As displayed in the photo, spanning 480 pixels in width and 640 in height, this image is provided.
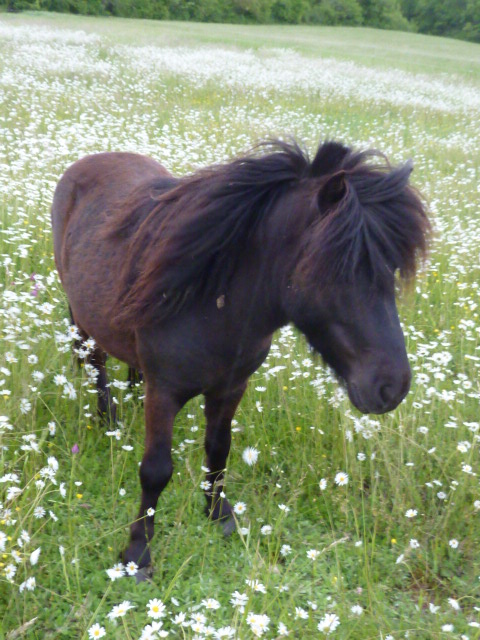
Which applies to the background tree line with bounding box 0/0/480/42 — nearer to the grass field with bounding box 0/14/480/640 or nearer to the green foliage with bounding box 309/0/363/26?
the green foliage with bounding box 309/0/363/26

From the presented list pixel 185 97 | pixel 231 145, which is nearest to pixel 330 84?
pixel 185 97

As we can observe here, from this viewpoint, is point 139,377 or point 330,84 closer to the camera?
point 139,377

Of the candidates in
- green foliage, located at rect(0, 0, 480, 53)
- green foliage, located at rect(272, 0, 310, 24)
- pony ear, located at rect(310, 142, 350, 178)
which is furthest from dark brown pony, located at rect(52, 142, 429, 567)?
green foliage, located at rect(272, 0, 310, 24)

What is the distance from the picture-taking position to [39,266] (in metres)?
4.66

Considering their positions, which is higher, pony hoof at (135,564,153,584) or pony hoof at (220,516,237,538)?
pony hoof at (135,564,153,584)

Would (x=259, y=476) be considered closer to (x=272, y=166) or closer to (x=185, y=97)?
(x=272, y=166)

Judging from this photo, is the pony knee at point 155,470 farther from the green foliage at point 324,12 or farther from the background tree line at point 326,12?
the background tree line at point 326,12

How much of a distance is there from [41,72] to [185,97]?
10.6 feet

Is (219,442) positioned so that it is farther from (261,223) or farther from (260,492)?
(261,223)

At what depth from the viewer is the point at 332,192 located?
1.82 metres

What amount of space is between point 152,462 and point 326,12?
74430 mm

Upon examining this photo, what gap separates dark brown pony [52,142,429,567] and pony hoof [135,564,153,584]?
31 mm

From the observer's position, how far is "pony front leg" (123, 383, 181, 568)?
2488mm

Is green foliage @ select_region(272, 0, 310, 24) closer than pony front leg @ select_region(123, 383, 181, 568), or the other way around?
pony front leg @ select_region(123, 383, 181, 568)
